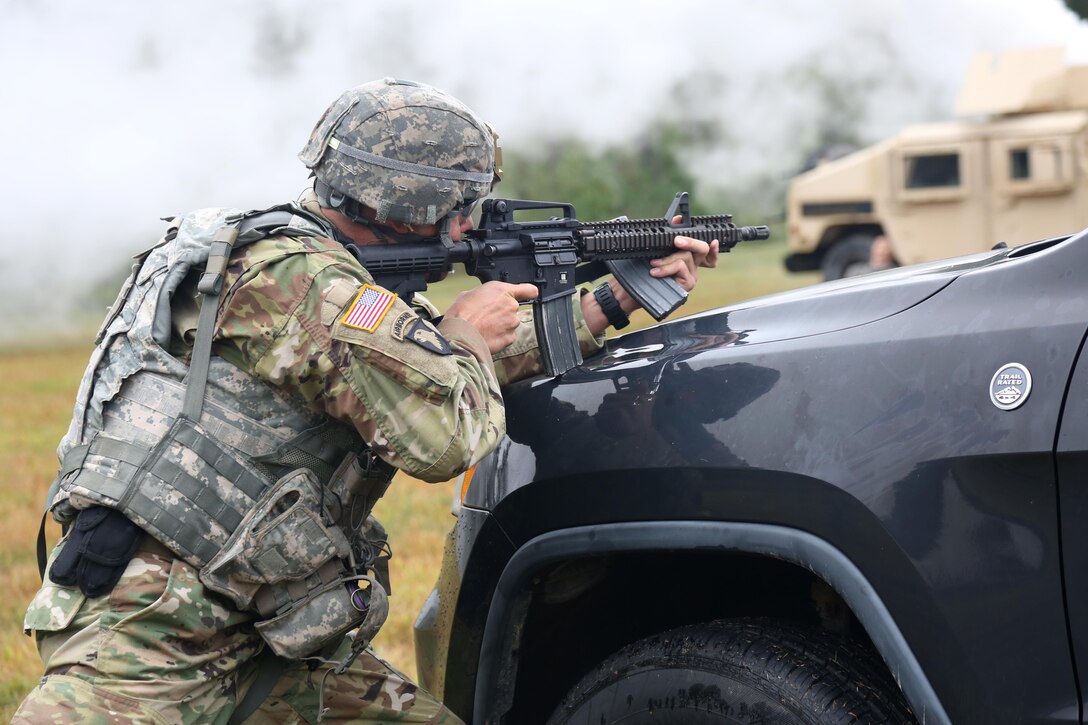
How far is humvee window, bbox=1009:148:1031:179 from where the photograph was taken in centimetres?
1404

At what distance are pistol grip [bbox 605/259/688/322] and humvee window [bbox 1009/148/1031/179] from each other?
12071 millimetres

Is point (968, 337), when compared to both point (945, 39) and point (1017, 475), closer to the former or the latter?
point (1017, 475)

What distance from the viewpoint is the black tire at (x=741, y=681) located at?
204cm

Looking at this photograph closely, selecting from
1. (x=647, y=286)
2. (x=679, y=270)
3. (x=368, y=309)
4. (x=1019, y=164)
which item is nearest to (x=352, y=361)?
(x=368, y=309)

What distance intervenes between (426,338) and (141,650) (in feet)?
2.66

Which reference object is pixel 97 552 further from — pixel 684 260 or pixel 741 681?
pixel 684 260

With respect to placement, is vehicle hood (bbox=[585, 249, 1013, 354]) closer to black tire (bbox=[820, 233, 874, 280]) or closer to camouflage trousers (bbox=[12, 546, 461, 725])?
camouflage trousers (bbox=[12, 546, 461, 725])

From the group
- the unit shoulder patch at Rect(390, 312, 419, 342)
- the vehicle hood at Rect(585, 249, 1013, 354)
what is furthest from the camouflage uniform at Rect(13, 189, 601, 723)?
the vehicle hood at Rect(585, 249, 1013, 354)

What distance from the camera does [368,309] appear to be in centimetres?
240

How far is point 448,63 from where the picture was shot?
17719 mm

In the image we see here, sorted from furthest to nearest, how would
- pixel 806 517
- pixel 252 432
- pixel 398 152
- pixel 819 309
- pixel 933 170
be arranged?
pixel 933 170
pixel 398 152
pixel 252 432
pixel 819 309
pixel 806 517

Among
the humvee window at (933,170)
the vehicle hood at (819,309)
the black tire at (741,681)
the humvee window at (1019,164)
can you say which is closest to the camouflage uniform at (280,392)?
the vehicle hood at (819,309)

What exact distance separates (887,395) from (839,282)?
0.57m

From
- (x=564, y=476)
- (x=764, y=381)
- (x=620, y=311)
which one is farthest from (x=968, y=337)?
Result: (x=620, y=311)
